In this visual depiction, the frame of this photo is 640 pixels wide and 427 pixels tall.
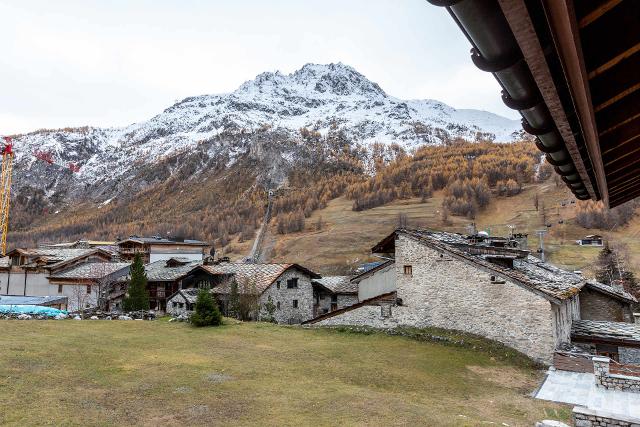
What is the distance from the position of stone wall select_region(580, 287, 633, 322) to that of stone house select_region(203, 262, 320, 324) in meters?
24.8

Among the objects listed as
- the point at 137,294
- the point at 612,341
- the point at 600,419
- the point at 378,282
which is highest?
the point at 378,282

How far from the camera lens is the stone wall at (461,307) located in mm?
22031

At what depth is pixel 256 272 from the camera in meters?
44.7

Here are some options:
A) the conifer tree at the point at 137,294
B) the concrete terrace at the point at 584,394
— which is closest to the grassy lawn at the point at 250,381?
the concrete terrace at the point at 584,394

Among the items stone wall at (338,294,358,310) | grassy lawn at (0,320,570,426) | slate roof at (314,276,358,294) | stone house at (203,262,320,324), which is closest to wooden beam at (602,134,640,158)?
grassy lawn at (0,320,570,426)

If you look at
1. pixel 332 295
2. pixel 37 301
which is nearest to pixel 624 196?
pixel 332 295

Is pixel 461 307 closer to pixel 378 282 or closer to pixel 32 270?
pixel 378 282

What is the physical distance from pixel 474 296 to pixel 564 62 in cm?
2411

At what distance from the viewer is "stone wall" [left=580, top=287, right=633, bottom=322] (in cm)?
3139

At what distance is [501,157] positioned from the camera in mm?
175000

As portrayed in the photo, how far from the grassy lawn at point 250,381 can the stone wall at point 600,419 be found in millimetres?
2715

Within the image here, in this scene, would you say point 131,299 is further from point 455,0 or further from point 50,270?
point 455,0

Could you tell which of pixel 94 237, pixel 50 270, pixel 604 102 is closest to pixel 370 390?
pixel 604 102

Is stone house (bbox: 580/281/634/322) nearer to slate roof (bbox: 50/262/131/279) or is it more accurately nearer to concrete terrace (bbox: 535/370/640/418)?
concrete terrace (bbox: 535/370/640/418)
